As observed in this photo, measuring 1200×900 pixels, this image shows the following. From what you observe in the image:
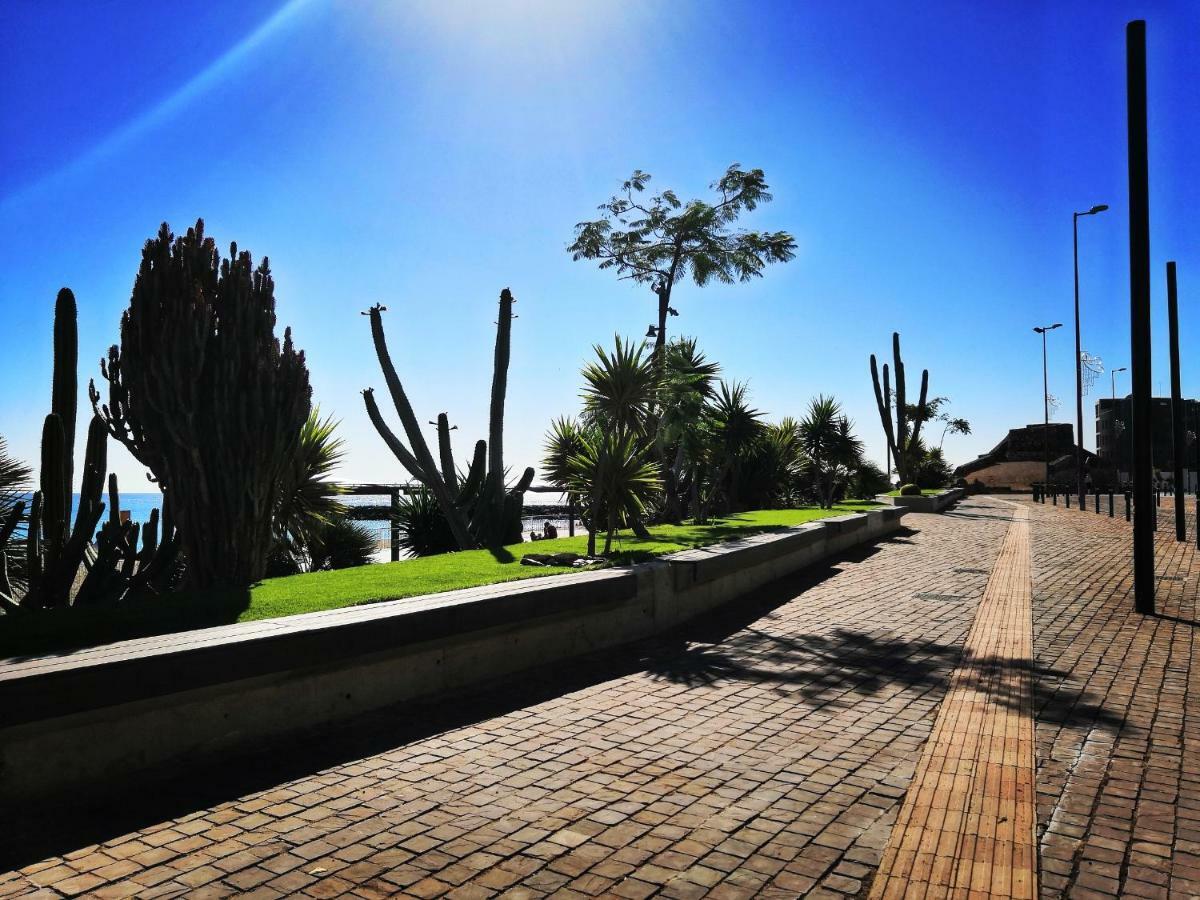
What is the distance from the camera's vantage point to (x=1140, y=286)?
999 centimetres

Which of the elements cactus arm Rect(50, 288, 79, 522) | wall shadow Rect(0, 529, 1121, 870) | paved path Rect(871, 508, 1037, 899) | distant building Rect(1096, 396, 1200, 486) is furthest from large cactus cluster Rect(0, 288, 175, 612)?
distant building Rect(1096, 396, 1200, 486)

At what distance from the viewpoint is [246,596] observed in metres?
7.34

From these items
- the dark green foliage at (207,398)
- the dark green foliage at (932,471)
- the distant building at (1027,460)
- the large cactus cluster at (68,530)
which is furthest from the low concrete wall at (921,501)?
the distant building at (1027,460)

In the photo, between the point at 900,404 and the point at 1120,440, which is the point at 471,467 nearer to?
the point at 900,404

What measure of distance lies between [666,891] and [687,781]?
3.90ft

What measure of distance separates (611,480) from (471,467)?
186 inches

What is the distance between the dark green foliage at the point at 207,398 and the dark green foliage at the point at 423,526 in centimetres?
617

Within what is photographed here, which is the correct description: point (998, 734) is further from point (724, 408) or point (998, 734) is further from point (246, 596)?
point (724, 408)

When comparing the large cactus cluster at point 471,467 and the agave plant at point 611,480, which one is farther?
the large cactus cluster at point 471,467

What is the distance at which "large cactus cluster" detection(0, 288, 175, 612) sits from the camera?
24.9ft

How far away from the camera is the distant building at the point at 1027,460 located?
68.1m

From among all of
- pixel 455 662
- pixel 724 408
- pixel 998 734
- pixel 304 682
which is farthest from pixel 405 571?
pixel 724 408

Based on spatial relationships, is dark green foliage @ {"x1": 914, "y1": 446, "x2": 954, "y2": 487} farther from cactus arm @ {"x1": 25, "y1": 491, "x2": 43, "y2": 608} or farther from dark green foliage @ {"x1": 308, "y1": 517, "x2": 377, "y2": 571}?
cactus arm @ {"x1": 25, "y1": 491, "x2": 43, "y2": 608}

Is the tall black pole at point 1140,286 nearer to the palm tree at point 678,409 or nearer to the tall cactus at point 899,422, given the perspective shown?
the palm tree at point 678,409
